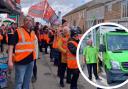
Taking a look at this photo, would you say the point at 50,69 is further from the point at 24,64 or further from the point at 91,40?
the point at 91,40

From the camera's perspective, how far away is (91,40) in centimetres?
486

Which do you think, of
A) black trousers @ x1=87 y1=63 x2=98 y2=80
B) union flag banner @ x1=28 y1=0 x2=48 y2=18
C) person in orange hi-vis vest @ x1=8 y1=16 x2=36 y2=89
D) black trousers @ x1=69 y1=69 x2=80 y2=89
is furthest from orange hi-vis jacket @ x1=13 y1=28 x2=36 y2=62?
union flag banner @ x1=28 y1=0 x2=48 y2=18

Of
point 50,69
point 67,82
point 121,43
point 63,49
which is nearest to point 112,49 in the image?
point 121,43

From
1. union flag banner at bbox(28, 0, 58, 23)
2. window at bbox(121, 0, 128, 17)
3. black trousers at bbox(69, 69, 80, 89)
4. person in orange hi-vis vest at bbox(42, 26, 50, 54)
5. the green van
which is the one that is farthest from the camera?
window at bbox(121, 0, 128, 17)

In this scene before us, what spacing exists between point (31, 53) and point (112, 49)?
223 centimetres

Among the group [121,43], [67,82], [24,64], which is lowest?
[67,82]

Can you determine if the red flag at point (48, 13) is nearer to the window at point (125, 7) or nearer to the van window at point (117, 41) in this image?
the window at point (125, 7)

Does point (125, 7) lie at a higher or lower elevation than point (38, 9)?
higher

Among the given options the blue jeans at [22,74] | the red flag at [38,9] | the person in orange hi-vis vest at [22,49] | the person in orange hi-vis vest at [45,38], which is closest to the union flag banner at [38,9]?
the red flag at [38,9]

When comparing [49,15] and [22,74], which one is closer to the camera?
[22,74]

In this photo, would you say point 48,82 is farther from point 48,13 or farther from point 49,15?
point 49,15

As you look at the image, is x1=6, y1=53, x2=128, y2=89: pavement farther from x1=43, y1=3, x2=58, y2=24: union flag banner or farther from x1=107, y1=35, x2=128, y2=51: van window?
x1=43, y1=3, x2=58, y2=24: union flag banner

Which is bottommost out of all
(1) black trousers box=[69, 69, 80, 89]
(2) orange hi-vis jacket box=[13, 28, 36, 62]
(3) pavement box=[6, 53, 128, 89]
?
(3) pavement box=[6, 53, 128, 89]

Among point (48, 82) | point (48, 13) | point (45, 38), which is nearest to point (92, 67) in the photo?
point (48, 82)
